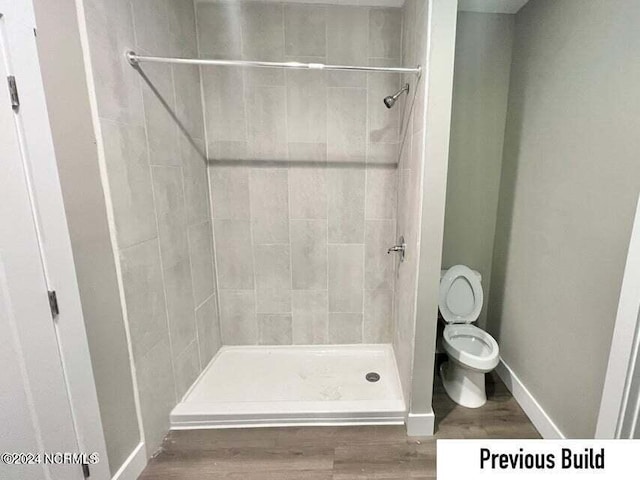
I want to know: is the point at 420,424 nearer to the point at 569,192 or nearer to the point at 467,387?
the point at 467,387

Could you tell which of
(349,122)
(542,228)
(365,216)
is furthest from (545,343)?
(349,122)

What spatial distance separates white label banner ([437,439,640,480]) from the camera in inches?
38.2

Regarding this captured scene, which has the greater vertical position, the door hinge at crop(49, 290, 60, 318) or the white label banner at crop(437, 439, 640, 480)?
the door hinge at crop(49, 290, 60, 318)

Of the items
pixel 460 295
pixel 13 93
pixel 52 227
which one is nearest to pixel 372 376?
pixel 460 295

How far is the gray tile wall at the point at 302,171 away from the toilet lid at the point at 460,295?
43cm

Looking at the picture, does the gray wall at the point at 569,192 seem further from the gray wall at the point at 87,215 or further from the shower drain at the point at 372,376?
the gray wall at the point at 87,215

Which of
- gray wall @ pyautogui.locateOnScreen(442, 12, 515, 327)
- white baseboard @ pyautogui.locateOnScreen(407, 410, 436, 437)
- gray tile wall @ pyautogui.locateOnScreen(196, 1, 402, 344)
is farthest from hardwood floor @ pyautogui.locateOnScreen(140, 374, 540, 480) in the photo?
gray wall @ pyautogui.locateOnScreen(442, 12, 515, 327)

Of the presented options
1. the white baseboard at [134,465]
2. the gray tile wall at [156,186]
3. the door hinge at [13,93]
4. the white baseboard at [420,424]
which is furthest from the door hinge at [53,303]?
the white baseboard at [420,424]

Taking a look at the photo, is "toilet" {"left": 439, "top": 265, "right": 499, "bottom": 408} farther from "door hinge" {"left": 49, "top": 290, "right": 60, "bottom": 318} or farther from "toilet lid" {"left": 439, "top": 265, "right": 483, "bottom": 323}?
"door hinge" {"left": 49, "top": 290, "right": 60, "bottom": 318}

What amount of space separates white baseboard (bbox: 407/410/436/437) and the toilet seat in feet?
1.29

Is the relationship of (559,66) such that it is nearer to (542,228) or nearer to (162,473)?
(542,228)

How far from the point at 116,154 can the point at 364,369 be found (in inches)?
81.8

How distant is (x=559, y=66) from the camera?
1532 millimetres

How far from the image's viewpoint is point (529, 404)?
174 cm
